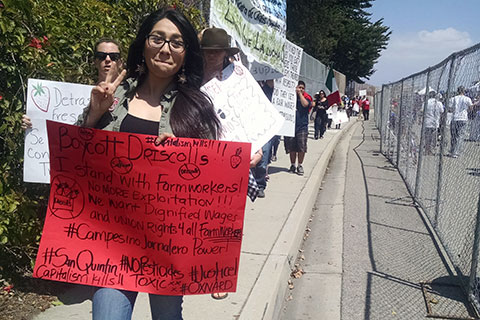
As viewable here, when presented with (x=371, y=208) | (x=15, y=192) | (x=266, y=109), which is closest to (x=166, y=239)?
(x=266, y=109)

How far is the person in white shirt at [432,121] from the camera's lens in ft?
22.1

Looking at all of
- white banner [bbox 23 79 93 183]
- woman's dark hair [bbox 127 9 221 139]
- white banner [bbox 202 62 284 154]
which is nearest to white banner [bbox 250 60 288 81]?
white banner [bbox 202 62 284 154]

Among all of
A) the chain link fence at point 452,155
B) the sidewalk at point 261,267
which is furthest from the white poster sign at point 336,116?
the sidewalk at point 261,267

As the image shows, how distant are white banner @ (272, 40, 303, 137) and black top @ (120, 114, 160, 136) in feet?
14.4

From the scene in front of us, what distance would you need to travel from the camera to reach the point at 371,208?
7.25 meters

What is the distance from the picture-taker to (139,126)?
2035 millimetres

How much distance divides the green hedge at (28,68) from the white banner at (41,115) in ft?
0.26

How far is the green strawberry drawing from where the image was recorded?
3176 millimetres

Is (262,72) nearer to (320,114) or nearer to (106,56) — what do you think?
(106,56)

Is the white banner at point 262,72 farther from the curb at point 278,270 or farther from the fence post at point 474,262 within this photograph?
the fence post at point 474,262

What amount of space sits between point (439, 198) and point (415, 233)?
1.71 ft

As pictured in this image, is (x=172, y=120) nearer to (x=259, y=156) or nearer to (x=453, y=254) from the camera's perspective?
(x=259, y=156)

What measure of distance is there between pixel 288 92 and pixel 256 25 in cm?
169

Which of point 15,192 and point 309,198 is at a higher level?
point 15,192
